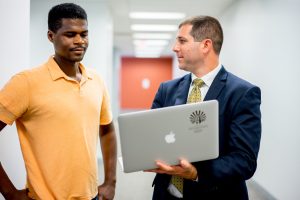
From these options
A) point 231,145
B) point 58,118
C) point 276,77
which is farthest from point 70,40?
point 276,77

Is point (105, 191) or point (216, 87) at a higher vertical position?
point (216, 87)

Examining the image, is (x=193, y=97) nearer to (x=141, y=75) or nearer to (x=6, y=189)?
(x=6, y=189)

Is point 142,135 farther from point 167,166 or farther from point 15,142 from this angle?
point 15,142

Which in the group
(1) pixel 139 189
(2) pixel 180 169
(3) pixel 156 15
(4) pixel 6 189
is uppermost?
(3) pixel 156 15

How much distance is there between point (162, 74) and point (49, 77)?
10.3 metres

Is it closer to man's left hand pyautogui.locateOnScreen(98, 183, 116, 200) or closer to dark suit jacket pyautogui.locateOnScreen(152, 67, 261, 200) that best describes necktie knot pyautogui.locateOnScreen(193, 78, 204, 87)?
dark suit jacket pyautogui.locateOnScreen(152, 67, 261, 200)

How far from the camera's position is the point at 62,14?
3.47 ft

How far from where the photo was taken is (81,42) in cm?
106

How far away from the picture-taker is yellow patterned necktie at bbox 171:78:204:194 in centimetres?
109

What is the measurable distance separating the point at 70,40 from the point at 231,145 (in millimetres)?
709

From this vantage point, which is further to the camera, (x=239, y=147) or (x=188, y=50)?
(x=188, y=50)

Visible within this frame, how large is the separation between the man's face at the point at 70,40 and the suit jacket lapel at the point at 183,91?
427 millimetres

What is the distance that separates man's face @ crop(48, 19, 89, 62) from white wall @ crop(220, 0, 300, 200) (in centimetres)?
178

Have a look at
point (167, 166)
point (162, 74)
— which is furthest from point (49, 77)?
point (162, 74)
